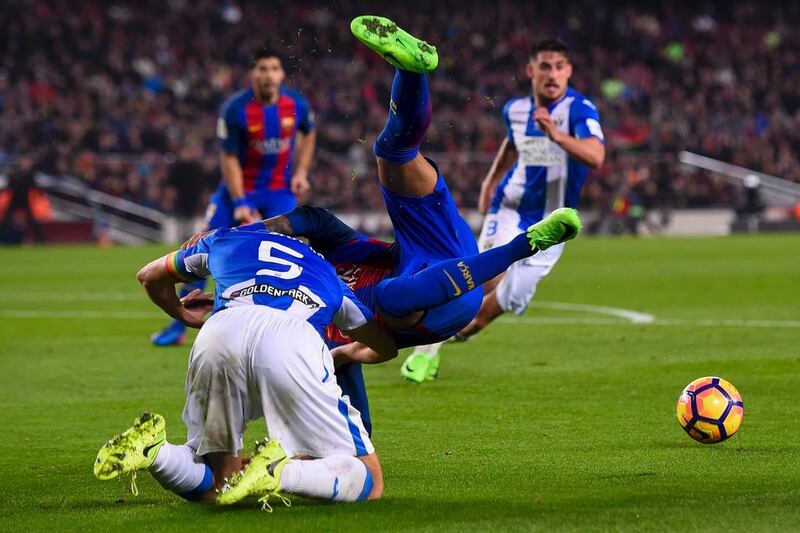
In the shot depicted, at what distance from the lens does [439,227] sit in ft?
23.8

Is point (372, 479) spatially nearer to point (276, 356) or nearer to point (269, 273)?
point (276, 356)

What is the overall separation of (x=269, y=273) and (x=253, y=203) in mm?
7052

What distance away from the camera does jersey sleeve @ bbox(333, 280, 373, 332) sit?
18.9ft

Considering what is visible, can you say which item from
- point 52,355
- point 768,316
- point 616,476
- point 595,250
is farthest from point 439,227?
point 595,250

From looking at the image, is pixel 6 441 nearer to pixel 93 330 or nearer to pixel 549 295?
pixel 93 330

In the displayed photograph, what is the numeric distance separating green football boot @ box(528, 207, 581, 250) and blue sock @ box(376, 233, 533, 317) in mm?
65

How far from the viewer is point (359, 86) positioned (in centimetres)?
2436

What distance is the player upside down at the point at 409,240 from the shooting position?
5941mm

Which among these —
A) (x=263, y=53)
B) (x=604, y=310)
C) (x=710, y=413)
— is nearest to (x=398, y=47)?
(x=710, y=413)

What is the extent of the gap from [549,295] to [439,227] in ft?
33.5

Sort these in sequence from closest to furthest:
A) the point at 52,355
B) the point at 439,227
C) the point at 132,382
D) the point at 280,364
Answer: the point at 280,364
the point at 439,227
the point at 132,382
the point at 52,355

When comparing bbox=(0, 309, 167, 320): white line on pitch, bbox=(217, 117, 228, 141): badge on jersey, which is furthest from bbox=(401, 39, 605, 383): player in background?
bbox=(0, 309, 167, 320): white line on pitch

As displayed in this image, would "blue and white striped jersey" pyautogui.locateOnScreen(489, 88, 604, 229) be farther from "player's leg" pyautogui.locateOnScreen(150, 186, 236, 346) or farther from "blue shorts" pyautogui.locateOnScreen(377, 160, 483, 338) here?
"blue shorts" pyautogui.locateOnScreen(377, 160, 483, 338)

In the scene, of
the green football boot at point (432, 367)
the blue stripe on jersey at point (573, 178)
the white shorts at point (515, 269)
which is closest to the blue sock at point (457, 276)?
the green football boot at point (432, 367)
